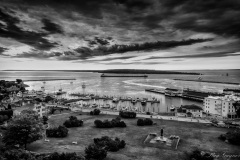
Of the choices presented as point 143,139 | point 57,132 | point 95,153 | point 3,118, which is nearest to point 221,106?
point 143,139

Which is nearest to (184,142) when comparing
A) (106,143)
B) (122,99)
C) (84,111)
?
(106,143)

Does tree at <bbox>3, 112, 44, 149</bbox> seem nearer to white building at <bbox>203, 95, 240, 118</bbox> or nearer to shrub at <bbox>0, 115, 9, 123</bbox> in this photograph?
shrub at <bbox>0, 115, 9, 123</bbox>

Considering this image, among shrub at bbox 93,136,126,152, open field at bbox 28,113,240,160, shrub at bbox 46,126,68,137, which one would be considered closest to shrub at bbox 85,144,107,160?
open field at bbox 28,113,240,160

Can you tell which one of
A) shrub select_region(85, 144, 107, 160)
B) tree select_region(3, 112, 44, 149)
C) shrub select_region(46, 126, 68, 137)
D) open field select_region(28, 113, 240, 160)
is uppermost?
tree select_region(3, 112, 44, 149)

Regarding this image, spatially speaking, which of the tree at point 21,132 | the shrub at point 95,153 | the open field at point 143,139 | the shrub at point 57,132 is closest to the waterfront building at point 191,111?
the open field at point 143,139

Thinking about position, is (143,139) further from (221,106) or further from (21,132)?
(221,106)

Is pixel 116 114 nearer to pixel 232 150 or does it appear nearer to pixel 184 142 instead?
pixel 184 142
